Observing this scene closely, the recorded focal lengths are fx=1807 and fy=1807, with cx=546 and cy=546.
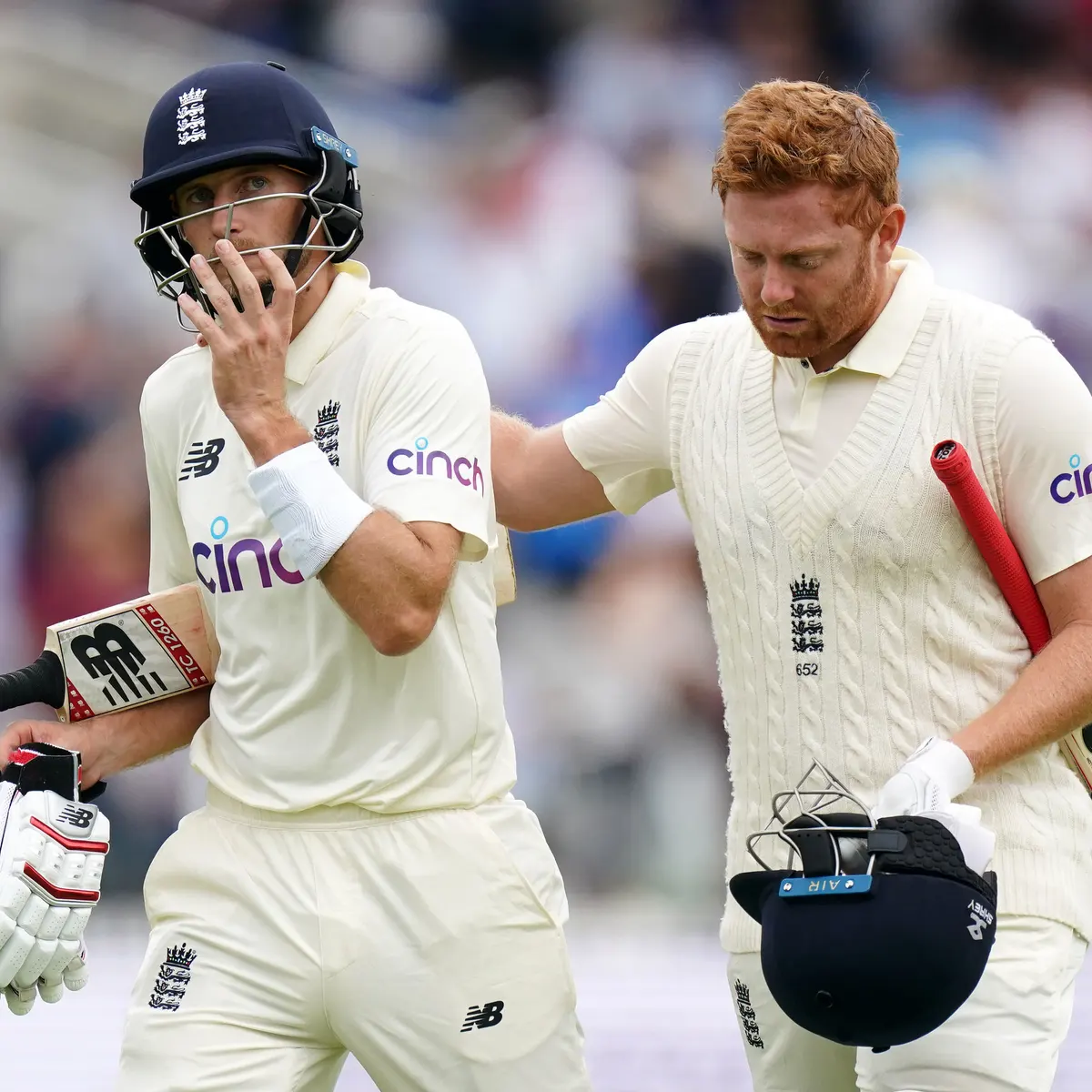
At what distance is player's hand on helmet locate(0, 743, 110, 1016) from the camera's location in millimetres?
2281

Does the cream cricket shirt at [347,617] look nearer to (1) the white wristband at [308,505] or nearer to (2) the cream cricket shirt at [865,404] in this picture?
(1) the white wristband at [308,505]

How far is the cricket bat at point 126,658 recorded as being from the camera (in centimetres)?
252

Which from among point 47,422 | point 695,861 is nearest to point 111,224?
point 47,422

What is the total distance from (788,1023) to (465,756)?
25.1 inches

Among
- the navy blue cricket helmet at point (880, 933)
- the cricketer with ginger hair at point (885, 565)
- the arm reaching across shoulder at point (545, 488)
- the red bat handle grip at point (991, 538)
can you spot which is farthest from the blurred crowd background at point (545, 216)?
the navy blue cricket helmet at point (880, 933)

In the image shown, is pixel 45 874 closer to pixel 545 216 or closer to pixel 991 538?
pixel 991 538

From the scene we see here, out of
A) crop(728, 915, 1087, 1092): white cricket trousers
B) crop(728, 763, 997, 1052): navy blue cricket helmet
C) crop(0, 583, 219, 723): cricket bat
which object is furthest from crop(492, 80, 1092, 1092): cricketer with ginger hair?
crop(0, 583, 219, 723): cricket bat

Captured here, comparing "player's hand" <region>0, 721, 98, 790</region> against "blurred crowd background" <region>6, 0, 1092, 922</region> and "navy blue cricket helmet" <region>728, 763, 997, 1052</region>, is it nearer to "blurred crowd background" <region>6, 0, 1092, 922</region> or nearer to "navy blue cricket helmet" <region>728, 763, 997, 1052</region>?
Result: "navy blue cricket helmet" <region>728, 763, 997, 1052</region>

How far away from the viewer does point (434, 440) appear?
2312 mm

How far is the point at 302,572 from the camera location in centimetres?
222

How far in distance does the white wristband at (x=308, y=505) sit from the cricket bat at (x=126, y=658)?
→ 1.18 ft

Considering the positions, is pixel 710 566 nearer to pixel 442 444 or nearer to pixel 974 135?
pixel 442 444

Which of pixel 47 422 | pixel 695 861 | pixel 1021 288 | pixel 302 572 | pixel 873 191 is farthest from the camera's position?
pixel 1021 288

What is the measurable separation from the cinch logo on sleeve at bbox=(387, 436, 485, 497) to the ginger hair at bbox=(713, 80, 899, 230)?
0.55m
